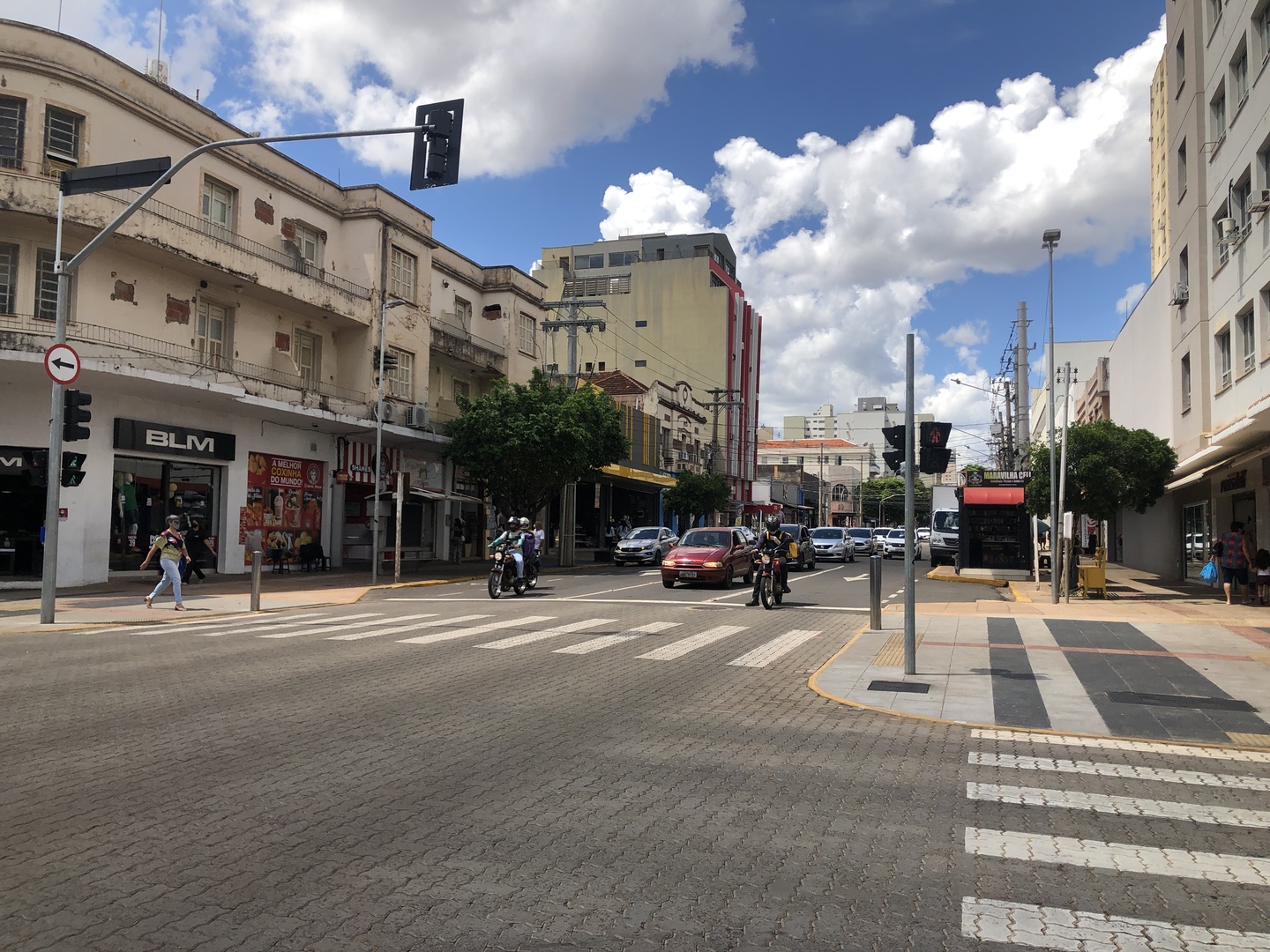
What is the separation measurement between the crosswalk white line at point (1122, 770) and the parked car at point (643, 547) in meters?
28.3

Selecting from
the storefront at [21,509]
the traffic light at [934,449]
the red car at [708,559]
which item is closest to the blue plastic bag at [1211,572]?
the red car at [708,559]

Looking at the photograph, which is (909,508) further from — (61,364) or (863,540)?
(863,540)

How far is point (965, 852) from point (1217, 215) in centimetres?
2415

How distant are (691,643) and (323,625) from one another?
242 inches

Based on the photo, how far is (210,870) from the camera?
14.2ft

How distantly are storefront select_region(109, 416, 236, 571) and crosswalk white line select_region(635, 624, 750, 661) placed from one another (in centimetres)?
1611

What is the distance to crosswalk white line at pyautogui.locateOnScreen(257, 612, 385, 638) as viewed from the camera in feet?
45.6

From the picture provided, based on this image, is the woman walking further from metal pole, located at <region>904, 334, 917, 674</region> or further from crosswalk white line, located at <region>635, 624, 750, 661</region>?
metal pole, located at <region>904, 334, 917, 674</region>

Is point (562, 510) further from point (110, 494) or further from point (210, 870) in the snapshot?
point (210, 870)

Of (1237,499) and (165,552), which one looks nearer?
(165,552)

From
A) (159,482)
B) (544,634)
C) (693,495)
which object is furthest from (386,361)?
(693,495)

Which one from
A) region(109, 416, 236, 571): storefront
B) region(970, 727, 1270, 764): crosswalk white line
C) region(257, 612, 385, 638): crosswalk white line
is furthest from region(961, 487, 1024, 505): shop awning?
region(970, 727, 1270, 764): crosswalk white line

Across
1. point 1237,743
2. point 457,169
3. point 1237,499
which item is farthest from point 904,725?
point 1237,499

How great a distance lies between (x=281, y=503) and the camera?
2903cm
